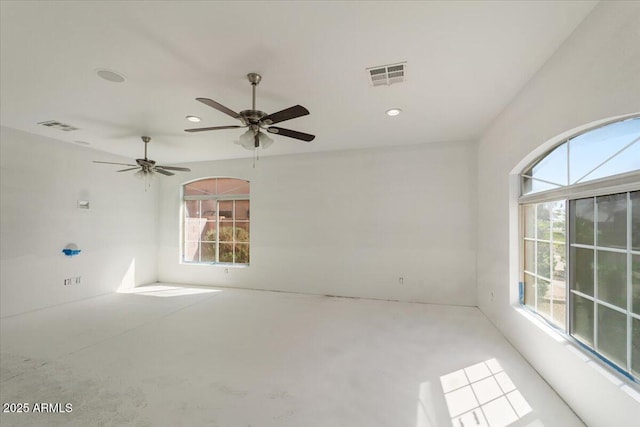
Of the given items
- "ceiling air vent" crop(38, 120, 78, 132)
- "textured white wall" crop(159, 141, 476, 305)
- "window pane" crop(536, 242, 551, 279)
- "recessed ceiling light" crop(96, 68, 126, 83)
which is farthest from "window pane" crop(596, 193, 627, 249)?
"ceiling air vent" crop(38, 120, 78, 132)

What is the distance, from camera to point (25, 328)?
352cm

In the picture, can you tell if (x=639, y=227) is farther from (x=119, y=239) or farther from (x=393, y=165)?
(x=119, y=239)

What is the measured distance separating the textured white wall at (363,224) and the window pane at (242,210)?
0.25 metres

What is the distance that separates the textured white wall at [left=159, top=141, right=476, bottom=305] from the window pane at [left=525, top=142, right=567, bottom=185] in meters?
1.84

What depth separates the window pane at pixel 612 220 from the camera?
169cm

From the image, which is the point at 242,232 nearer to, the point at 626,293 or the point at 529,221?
the point at 529,221

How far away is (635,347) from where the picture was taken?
1.59 meters

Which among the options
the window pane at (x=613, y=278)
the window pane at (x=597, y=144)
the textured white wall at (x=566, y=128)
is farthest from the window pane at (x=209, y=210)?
the window pane at (x=613, y=278)

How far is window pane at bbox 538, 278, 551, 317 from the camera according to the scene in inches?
98.2

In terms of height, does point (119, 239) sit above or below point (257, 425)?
above

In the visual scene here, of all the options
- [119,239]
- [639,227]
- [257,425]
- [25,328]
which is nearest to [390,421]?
[257,425]

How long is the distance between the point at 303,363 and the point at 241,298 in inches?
105

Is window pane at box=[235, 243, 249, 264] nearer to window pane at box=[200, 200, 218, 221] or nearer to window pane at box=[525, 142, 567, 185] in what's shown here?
window pane at box=[200, 200, 218, 221]

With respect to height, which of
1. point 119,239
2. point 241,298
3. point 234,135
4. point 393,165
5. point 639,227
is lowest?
point 241,298
